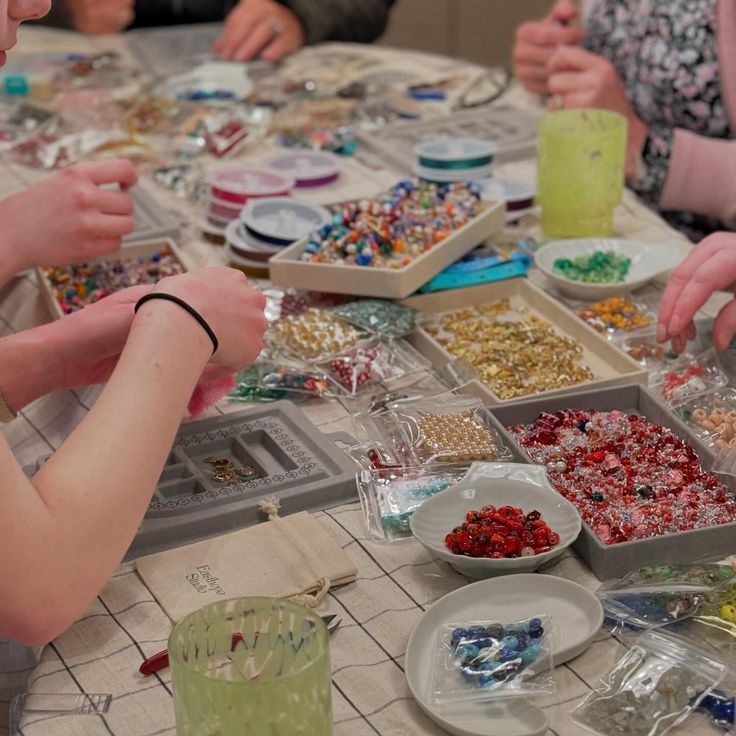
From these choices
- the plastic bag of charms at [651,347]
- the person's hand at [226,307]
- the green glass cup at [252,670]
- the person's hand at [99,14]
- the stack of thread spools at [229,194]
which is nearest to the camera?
the green glass cup at [252,670]

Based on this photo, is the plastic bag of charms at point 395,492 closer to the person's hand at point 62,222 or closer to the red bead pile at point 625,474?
the red bead pile at point 625,474

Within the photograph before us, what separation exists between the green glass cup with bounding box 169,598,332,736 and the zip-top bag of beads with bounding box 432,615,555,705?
0.12m

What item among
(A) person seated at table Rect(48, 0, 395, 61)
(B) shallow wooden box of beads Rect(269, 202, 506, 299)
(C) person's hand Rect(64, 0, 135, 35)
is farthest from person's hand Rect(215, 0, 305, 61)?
(B) shallow wooden box of beads Rect(269, 202, 506, 299)

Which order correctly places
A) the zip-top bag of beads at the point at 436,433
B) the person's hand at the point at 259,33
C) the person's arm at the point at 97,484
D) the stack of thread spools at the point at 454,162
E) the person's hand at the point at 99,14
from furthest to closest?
the person's hand at the point at 99,14 < the person's hand at the point at 259,33 < the stack of thread spools at the point at 454,162 < the zip-top bag of beads at the point at 436,433 < the person's arm at the point at 97,484

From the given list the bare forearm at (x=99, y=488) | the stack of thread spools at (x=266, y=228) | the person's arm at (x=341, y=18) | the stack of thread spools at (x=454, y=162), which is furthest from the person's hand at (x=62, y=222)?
the person's arm at (x=341, y=18)

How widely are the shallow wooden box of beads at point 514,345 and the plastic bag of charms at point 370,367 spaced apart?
0.04 metres

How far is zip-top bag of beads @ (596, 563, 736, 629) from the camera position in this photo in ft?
3.24

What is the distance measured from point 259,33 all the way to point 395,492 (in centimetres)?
181

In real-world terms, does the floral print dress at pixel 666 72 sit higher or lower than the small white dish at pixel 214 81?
higher

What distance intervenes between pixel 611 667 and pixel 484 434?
34cm

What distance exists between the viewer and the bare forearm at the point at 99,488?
89 cm

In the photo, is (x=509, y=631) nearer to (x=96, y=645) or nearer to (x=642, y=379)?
(x=96, y=645)

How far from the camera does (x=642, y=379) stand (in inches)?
54.1

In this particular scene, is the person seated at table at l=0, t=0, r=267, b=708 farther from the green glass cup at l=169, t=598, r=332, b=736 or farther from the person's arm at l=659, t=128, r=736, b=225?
the person's arm at l=659, t=128, r=736, b=225
